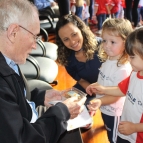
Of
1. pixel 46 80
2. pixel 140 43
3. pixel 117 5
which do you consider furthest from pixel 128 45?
pixel 117 5

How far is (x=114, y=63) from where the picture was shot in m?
1.47

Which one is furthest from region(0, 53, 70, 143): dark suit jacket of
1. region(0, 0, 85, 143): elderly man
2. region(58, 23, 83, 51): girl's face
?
region(58, 23, 83, 51): girl's face

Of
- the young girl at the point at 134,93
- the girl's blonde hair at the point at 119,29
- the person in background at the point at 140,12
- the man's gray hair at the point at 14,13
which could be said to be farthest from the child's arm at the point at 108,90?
the person in background at the point at 140,12

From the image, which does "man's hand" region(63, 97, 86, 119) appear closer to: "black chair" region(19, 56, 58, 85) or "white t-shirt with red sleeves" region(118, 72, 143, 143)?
"white t-shirt with red sleeves" region(118, 72, 143, 143)

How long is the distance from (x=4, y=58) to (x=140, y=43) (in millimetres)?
661

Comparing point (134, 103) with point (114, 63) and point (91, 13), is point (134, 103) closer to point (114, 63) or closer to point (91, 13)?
point (114, 63)

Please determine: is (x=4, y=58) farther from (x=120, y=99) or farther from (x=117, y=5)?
(x=117, y=5)

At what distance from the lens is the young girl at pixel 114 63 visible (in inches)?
56.2

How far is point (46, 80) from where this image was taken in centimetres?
231

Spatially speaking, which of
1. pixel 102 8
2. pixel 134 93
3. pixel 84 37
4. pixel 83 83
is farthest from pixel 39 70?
pixel 102 8

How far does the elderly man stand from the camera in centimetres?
91

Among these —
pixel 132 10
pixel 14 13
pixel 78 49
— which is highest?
pixel 14 13

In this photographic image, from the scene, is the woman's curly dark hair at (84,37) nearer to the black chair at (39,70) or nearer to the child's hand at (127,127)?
the black chair at (39,70)

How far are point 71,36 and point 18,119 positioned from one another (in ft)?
3.26
